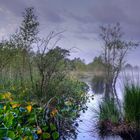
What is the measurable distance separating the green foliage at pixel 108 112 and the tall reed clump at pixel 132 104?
17.4 inches

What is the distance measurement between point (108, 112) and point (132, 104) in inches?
37.5

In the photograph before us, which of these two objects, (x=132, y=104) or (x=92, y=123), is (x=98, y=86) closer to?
(x=92, y=123)

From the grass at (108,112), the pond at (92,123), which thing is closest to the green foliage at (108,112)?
the grass at (108,112)

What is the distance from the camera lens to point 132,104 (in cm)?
661

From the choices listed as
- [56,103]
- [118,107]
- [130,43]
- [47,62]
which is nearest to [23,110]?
[56,103]

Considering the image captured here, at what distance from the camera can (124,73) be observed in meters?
7.33

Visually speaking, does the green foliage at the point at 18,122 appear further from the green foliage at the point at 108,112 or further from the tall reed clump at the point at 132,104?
the green foliage at the point at 108,112

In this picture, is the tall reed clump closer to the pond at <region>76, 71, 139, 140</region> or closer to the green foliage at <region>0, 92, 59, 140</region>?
the pond at <region>76, 71, 139, 140</region>

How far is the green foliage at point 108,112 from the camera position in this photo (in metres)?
7.23

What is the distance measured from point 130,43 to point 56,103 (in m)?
18.5

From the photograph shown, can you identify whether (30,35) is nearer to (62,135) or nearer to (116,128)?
(116,128)

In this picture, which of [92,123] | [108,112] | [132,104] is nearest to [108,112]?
[108,112]

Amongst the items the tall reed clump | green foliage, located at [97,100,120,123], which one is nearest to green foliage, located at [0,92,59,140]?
the tall reed clump

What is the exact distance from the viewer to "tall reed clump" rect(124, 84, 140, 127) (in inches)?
258
